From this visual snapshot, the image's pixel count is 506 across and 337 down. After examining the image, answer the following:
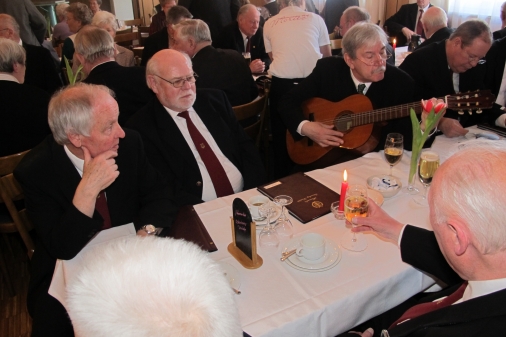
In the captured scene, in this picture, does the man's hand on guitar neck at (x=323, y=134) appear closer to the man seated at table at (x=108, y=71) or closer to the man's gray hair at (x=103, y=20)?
the man seated at table at (x=108, y=71)

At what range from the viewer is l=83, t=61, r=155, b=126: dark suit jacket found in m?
2.97

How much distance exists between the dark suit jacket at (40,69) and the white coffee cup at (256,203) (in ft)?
9.56

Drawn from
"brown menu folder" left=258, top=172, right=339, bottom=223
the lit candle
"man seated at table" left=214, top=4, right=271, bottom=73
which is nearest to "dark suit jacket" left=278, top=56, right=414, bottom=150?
"brown menu folder" left=258, top=172, right=339, bottom=223

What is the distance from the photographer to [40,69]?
3.82m

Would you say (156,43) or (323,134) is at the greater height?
(156,43)

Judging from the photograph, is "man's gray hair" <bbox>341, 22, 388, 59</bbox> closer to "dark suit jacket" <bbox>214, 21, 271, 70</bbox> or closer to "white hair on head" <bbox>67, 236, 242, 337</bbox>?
"white hair on head" <bbox>67, 236, 242, 337</bbox>

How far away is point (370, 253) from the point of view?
1.39 m

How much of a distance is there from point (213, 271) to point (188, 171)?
4.79 ft

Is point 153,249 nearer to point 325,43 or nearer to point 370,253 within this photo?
point 370,253

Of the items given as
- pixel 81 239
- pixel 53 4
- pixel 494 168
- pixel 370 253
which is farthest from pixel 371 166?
pixel 53 4

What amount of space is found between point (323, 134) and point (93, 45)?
1.84 m

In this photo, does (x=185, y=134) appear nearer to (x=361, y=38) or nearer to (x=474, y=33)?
(x=361, y=38)

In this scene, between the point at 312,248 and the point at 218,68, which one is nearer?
the point at 312,248

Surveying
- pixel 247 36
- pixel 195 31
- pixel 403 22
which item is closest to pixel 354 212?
pixel 195 31
